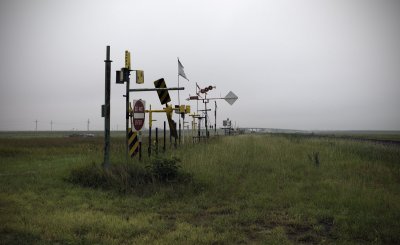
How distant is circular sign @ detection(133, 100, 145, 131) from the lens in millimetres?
9625

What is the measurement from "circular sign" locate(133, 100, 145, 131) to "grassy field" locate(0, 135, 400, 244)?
1.19 meters

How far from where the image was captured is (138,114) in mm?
9680

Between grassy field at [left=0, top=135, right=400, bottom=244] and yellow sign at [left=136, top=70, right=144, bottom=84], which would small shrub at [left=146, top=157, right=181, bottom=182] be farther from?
yellow sign at [left=136, top=70, right=144, bottom=84]

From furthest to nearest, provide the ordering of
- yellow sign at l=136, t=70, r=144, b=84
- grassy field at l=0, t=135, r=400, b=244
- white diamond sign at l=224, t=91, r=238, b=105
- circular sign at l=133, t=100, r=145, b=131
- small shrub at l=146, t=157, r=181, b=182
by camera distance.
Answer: white diamond sign at l=224, t=91, r=238, b=105, yellow sign at l=136, t=70, r=144, b=84, circular sign at l=133, t=100, r=145, b=131, small shrub at l=146, t=157, r=181, b=182, grassy field at l=0, t=135, r=400, b=244

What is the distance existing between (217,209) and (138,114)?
4451 mm

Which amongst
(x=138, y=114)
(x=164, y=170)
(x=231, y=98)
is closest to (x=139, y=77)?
(x=138, y=114)

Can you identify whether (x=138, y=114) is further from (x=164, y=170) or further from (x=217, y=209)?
(x=217, y=209)

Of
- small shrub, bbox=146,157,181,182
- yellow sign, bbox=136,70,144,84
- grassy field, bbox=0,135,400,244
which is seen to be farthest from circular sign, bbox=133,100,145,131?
small shrub, bbox=146,157,181,182

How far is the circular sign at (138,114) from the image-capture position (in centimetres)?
962

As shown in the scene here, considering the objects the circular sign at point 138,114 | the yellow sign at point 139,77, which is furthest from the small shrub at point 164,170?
the yellow sign at point 139,77

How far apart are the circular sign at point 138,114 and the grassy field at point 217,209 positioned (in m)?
1.19

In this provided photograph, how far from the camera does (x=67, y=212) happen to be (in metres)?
6.01

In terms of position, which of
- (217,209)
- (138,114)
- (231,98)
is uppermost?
(231,98)

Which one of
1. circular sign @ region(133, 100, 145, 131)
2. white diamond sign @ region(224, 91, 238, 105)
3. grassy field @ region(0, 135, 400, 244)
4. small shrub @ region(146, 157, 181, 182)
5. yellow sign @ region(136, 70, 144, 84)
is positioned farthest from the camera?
white diamond sign @ region(224, 91, 238, 105)
